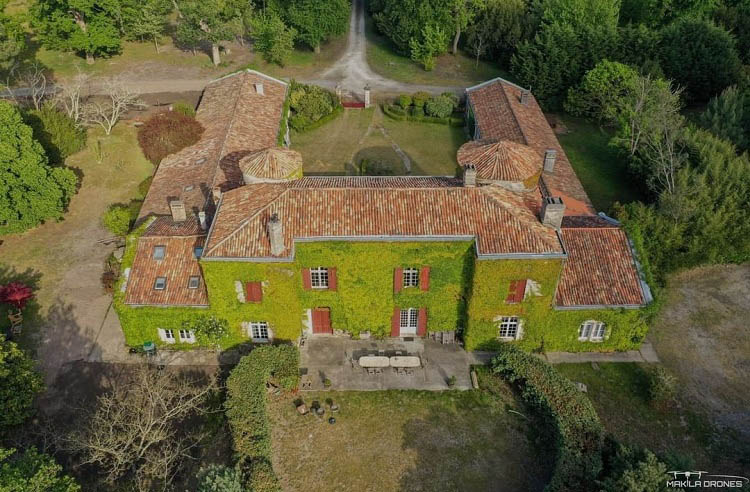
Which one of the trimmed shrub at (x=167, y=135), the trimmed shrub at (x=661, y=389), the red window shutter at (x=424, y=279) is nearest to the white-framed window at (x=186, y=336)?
the red window shutter at (x=424, y=279)

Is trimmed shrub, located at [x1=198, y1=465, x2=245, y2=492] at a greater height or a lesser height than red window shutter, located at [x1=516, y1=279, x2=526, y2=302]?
lesser

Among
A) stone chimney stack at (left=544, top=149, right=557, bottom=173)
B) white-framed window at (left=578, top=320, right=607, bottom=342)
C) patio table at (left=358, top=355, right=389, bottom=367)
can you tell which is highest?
stone chimney stack at (left=544, top=149, right=557, bottom=173)

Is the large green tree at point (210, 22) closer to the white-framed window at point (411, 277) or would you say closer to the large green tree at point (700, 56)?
the white-framed window at point (411, 277)

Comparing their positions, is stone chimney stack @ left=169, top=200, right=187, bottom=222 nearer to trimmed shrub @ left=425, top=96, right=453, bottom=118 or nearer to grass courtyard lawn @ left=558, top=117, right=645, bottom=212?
grass courtyard lawn @ left=558, top=117, right=645, bottom=212

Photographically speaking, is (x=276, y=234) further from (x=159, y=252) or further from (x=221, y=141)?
(x=221, y=141)

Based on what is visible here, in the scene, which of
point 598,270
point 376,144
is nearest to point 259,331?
point 598,270

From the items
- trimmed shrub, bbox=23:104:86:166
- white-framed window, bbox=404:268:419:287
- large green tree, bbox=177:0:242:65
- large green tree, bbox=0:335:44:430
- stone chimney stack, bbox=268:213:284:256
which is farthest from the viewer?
large green tree, bbox=177:0:242:65

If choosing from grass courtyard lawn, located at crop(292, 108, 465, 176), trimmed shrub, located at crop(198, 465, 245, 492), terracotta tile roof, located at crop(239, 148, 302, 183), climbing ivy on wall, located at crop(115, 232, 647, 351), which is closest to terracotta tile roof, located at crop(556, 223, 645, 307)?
climbing ivy on wall, located at crop(115, 232, 647, 351)

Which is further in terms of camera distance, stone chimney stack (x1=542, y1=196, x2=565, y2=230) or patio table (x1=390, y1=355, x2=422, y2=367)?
patio table (x1=390, y1=355, x2=422, y2=367)

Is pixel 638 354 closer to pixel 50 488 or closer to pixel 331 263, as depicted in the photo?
pixel 331 263
